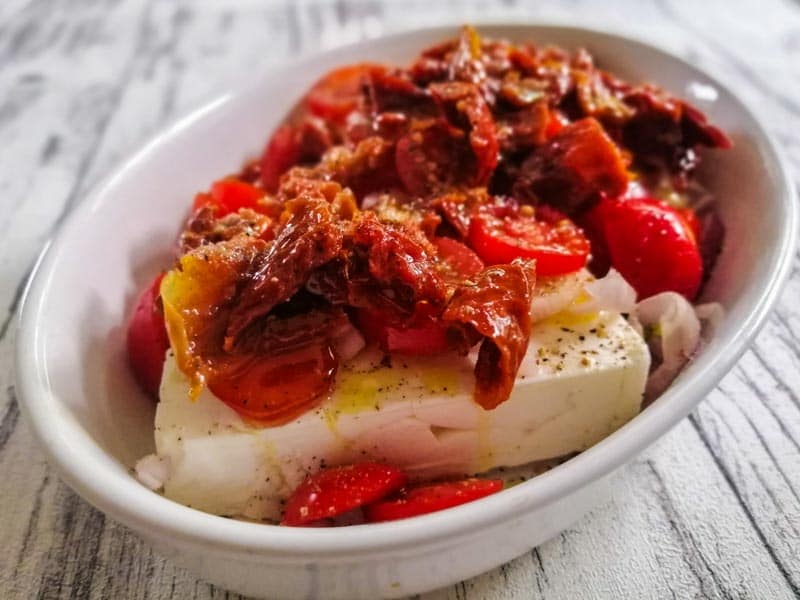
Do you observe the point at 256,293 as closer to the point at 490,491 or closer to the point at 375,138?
the point at 490,491

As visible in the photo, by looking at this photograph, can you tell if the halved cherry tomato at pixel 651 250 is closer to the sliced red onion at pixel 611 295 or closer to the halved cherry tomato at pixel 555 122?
the sliced red onion at pixel 611 295

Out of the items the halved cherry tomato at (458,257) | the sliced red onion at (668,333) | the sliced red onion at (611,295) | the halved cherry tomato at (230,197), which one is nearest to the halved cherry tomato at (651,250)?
the sliced red onion at (668,333)

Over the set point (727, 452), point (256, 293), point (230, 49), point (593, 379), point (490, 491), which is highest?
point (256, 293)

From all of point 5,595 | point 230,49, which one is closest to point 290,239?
point 5,595

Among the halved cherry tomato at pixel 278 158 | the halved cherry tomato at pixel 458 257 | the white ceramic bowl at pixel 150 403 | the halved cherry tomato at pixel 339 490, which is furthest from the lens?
the halved cherry tomato at pixel 278 158

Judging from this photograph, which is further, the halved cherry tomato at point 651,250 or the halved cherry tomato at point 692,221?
the halved cherry tomato at point 692,221

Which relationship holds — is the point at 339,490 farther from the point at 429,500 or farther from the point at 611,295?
the point at 611,295

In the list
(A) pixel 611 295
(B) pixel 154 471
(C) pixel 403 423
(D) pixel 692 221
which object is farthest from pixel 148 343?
(D) pixel 692 221
